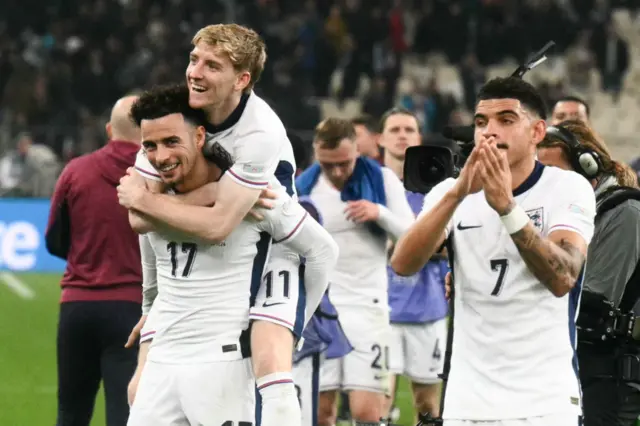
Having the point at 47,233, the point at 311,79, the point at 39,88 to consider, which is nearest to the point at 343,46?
the point at 311,79

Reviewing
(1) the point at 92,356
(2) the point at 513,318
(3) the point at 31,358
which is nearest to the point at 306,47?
(3) the point at 31,358

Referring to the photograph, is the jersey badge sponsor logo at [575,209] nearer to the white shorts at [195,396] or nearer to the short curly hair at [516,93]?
the short curly hair at [516,93]

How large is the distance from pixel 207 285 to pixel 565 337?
1430mm

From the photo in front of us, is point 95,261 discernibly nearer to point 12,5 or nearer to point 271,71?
point 271,71

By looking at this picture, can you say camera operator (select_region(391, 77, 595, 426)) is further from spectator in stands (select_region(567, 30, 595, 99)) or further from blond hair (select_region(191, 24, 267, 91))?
spectator in stands (select_region(567, 30, 595, 99))

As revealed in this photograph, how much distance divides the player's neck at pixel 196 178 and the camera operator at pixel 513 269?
0.85 meters

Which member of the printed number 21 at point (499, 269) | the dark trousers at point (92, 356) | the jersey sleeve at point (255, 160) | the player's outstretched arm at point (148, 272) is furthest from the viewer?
the dark trousers at point (92, 356)

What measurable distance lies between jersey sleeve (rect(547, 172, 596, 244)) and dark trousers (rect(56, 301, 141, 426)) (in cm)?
322

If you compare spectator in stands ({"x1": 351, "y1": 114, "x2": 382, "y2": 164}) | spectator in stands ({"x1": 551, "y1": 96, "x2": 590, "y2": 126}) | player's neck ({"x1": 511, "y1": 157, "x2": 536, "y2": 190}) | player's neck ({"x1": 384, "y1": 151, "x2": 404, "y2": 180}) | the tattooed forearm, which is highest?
spectator in stands ({"x1": 351, "y1": 114, "x2": 382, "y2": 164})

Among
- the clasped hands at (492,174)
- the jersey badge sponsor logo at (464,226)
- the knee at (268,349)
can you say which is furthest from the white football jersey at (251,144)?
the clasped hands at (492,174)

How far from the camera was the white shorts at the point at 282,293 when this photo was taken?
5660 mm

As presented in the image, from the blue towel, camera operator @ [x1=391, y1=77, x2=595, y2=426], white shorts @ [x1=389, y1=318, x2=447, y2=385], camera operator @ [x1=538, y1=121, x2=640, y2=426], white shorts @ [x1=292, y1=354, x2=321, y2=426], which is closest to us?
camera operator @ [x1=391, y1=77, x2=595, y2=426]

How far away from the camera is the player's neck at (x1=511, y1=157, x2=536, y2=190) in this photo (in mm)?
5465

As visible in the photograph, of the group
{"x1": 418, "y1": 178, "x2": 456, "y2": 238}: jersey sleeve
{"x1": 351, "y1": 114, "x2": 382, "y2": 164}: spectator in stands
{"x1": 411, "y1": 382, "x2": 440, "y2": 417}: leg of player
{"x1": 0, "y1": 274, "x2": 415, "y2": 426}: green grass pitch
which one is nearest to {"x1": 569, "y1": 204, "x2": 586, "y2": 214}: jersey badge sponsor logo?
{"x1": 418, "y1": 178, "x2": 456, "y2": 238}: jersey sleeve
